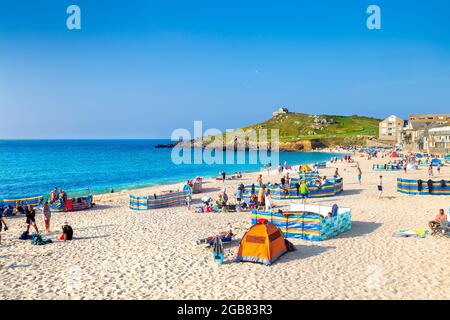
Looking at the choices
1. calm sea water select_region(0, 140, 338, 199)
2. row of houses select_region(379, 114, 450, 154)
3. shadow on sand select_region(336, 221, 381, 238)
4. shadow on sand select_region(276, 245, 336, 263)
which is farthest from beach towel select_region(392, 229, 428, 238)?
row of houses select_region(379, 114, 450, 154)

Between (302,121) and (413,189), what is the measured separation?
6800 inches

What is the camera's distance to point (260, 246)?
11.7 metres

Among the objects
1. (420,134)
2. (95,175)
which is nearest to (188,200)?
(95,175)

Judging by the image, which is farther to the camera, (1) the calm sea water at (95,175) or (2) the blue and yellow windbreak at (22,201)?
(1) the calm sea water at (95,175)

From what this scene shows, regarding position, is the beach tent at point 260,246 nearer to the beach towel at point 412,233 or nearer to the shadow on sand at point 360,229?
the shadow on sand at point 360,229

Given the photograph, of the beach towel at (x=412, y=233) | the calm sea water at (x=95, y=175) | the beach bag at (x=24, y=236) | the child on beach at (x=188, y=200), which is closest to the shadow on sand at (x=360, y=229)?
the beach towel at (x=412, y=233)

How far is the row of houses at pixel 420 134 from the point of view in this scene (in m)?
65.6

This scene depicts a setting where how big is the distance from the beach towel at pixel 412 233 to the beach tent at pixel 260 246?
5715mm

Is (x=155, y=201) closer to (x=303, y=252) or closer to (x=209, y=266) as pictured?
(x=209, y=266)

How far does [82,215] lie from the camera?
21.6m

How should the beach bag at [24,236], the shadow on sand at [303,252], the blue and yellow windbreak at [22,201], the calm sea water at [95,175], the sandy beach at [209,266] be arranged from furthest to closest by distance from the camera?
the calm sea water at [95,175]
the blue and yellow windbreak at [22,201]
the beach bag at [24,236]
the shadow on sand at [303,252]
the sandy beach at [209,266]

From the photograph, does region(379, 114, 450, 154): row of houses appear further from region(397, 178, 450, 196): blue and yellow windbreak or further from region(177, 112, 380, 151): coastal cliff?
region(397, 178, 450, 196): blue and yellow windbreak

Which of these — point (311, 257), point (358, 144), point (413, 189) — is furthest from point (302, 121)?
point (311, 257)
